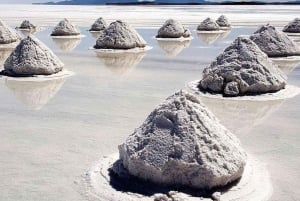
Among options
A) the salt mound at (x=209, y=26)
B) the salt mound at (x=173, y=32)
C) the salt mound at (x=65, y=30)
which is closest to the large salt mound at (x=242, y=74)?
the salt mound at (x=173, y=32)

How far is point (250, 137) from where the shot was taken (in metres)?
7.01

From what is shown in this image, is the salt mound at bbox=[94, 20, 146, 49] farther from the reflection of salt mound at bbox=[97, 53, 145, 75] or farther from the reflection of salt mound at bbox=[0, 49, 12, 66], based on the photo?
the reflection of salt mound at bbox=[0, 49, 12, 66]

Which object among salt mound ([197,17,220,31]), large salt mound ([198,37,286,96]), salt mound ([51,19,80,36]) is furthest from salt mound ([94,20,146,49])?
salt mound ([197,17,220,31])

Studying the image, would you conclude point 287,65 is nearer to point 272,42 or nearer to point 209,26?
point 272,42

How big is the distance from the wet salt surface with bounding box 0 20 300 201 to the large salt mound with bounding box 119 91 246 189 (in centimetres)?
55

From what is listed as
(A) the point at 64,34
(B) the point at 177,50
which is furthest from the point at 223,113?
(A) the point at 64,34

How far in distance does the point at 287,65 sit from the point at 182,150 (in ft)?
29.4

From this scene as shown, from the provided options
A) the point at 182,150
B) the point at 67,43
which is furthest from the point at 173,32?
the point at 182,150

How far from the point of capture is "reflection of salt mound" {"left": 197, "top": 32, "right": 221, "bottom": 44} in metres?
20.4

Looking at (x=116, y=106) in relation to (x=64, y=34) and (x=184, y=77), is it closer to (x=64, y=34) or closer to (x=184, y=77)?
(x=184, y=77)

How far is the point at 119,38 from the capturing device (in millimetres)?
16609

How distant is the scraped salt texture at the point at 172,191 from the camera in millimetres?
4914

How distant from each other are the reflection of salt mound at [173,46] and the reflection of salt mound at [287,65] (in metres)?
3.33

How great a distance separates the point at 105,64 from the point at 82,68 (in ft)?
2.89
